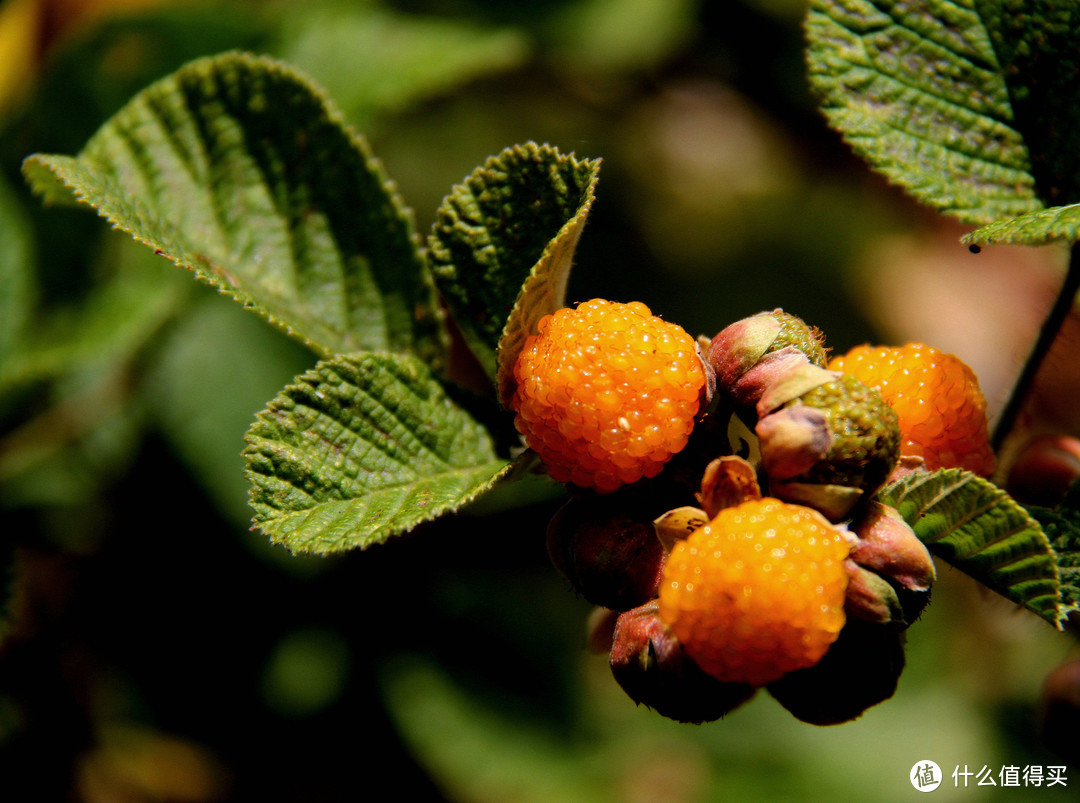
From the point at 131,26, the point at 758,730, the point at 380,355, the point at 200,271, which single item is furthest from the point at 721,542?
the point at 758,730

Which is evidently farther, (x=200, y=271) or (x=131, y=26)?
(x=131, y=26)

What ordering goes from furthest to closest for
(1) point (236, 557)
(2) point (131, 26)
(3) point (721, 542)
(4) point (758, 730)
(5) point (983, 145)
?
(4) point (758, 730) < (1) point (236, 557) < (2) point (131, 26) < (5) point (983, 145) < (3) point (721, 542)

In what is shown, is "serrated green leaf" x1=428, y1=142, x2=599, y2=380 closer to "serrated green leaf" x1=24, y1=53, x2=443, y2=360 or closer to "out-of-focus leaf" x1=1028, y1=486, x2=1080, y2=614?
"serrated green leaf" x1=24, y1=53, x2=443, y2=360

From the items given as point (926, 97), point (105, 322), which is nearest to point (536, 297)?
point (926, 97)

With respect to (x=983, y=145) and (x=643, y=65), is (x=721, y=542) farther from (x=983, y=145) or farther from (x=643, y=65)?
(x=643, y=65)

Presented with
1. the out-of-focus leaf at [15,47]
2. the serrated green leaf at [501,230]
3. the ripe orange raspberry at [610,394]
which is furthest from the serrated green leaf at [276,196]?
the out-of-focus leaf at [15,47]

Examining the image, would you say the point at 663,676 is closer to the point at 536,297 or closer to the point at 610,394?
the point at 610,394

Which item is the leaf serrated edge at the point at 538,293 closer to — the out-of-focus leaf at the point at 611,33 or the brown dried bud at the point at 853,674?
the brown dried bud at the point at 853,674
